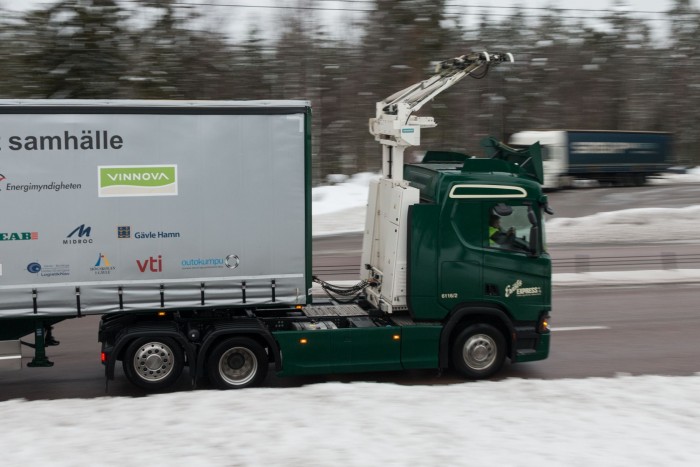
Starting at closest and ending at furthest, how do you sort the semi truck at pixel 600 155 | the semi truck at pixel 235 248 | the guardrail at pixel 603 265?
1. the semi truck at pixel 235 248
2. the guardrail at pixel 603 265
3. the semi truck at pixel 600 155

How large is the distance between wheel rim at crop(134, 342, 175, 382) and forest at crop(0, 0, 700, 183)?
22.1 meters

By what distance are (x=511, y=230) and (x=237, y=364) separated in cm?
405

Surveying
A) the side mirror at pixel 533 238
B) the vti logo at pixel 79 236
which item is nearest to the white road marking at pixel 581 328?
the side mirror at pixel 533 238

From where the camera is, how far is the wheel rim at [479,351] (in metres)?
10.8

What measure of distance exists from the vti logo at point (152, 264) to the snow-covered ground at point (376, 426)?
5.24ft

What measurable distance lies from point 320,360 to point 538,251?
327cm

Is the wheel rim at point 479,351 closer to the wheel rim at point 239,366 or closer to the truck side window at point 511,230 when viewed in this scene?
the truck side window at point 511,230

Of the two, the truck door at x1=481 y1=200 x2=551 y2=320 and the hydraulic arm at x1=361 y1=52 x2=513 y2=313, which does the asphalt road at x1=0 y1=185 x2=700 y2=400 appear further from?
the hydraulic arm at x1=361 y1=52 x2=513 y2=313

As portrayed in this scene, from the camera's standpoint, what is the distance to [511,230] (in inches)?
Result: 422

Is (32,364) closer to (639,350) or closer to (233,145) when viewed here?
(233,145)

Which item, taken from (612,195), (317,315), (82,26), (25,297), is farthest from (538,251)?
(612,195)

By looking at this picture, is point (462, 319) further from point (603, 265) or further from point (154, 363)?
point (603, 265)

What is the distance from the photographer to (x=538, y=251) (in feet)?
35.2

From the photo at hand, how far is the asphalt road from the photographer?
1083 centimetres
